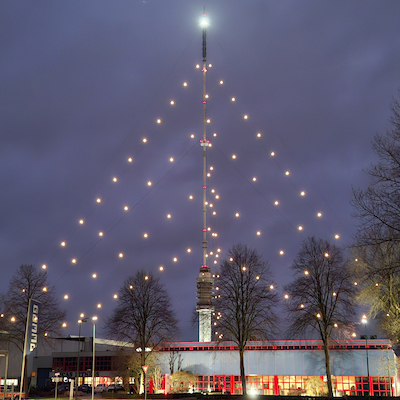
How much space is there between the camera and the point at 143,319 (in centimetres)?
5419

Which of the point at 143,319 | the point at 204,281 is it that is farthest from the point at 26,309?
the point at 204,281

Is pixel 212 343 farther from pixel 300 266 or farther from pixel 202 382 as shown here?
pixel 300 266

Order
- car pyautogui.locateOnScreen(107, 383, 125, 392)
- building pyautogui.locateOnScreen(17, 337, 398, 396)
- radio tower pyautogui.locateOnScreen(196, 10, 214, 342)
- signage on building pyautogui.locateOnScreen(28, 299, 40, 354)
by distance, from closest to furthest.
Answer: signage on building pyautogui.locateOnScreen(28, 299, 40, 354), building pyautogui.locateOnScreen(17, 337, 398, 396), radio tower pyautogui.locateOnScreen(196, 10, 214, 342), car pyautogui.locateOnScreen(107, 383, 125, 392)

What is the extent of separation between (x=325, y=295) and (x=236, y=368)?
626 inches

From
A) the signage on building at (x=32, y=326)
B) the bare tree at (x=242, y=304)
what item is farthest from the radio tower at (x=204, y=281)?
the signage on building at (x=32, y=326)

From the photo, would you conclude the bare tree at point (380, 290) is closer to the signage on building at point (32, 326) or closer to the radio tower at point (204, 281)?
the radio tower at point (204, 281)

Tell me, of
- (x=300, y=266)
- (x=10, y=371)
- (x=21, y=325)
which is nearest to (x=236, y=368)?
(x=300, y=266)

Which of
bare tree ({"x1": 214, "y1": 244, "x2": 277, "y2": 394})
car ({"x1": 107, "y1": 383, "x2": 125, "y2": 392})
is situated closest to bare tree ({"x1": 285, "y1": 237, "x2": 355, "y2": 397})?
bare tree ({"x1": 214, "y1": 244, "x2": 277, "y2": 394})

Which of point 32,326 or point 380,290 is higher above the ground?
point 380,290

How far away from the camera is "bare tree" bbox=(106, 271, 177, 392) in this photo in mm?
53156

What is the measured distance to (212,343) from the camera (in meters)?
57.6

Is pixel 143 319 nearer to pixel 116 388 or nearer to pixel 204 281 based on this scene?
pixel 116 388

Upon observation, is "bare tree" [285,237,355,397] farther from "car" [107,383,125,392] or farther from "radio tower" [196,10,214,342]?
"car" [107,383,125,392]

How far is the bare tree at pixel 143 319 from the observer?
5316 centimetres
